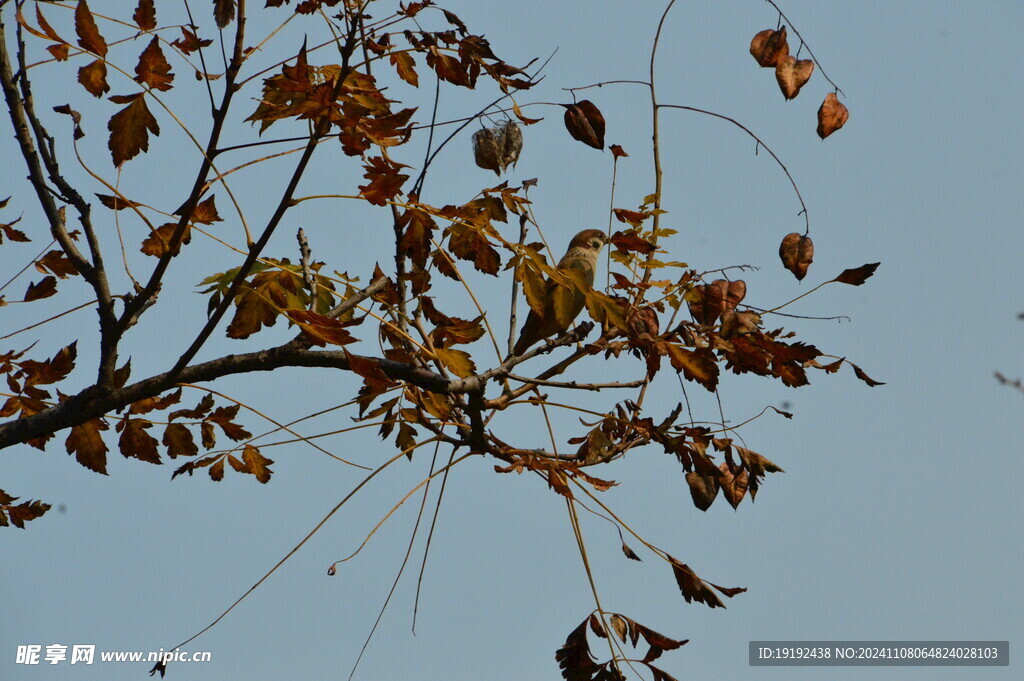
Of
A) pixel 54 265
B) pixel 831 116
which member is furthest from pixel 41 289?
pixel 831 116

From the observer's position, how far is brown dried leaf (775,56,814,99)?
2377 millimetres

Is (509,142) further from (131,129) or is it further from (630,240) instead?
(131,129)

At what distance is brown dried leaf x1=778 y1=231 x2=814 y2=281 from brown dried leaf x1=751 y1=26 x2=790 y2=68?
0.52 meters

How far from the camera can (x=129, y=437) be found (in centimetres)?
277

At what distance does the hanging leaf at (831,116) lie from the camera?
2.44 m

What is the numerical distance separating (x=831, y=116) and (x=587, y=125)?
643 mm

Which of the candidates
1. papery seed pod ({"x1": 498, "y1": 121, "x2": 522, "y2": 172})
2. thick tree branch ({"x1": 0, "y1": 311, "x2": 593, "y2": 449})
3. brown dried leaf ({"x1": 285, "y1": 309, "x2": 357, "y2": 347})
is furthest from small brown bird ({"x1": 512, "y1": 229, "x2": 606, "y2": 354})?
brown dried leaf ({"x1": 285, "y1": 309, "x2": 357, "y2": 347})

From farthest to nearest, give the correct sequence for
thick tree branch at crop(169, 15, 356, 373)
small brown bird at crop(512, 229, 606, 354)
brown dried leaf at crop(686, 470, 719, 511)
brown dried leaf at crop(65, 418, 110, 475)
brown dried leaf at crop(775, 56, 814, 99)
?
small brown bird at crop(512, 229, 606, 354)
brown dried leaf at crop(65, 418, 110, 475)
brown dried leaf at crop(686, 470, 719, 511)
brown dried leaf at crop(775, 56, 814, 99)
thick tree branch at crop(169, 15, 356, 373)

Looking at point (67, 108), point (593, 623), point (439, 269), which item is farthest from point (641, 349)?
point (67, 108)

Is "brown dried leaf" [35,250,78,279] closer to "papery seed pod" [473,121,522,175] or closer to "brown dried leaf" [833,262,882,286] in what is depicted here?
"papery seed pod" [473,121,522,175]

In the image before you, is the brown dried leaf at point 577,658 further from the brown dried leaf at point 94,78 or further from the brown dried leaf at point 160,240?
the brown dried leaf at point 94,78

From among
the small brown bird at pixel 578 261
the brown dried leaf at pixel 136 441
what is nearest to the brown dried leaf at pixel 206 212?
the brown dried leaf at pixel 136 441

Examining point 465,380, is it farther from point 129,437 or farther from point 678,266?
point 129,437

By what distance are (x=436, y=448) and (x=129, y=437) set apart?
3.00ft
